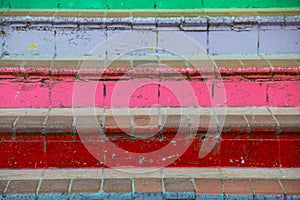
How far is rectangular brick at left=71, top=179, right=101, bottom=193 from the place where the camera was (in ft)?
8.85

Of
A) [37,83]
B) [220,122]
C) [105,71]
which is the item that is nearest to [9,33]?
[37,83]

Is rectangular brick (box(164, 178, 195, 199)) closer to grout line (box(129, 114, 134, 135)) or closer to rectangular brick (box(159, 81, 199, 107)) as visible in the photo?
grout line (box(129, 114, 134, 135))

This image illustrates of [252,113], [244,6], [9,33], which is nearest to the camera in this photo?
[252,113]

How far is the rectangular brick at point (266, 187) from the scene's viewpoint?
8.79 feet

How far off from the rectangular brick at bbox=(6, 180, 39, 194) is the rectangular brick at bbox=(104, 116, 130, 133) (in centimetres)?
45

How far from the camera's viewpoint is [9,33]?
3.32 m

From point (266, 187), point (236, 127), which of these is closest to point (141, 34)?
point (236, 127)

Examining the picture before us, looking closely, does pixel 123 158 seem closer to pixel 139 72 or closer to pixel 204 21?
pixel 139 72

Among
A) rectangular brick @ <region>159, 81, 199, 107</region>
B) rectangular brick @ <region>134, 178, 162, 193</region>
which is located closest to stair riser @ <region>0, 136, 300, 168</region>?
rectangular brick @ <region>134, 178, 162, 193</region>

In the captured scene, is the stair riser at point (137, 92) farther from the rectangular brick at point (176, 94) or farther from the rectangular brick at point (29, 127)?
the rectangular brick at point (29, 127)

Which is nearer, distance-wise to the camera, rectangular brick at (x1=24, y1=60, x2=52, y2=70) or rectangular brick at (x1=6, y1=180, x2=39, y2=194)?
rectangular brick at (x1=6, y1=180, x2=39, y2=194)

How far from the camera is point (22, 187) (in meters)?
2.71

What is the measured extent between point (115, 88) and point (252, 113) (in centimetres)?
76

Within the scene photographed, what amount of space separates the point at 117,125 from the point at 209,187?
1.85 ft
